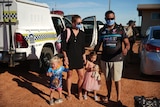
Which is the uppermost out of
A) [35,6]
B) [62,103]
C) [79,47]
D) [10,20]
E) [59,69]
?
[35,6]

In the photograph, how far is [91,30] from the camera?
36.4ft

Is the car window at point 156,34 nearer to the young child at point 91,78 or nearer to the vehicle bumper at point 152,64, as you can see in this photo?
the vehicle bumper at point 152,64

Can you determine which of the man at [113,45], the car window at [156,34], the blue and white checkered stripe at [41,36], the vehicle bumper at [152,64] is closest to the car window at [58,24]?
the blue and white checkered stripe at [41,36]

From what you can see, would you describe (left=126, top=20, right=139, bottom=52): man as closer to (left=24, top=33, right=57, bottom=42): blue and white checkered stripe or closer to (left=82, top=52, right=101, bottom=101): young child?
(left=24, top=33, right=57, bottom=42): blue and white checkered stripe

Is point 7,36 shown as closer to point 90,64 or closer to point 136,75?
point 90,64

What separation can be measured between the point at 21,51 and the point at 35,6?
5.60 ft

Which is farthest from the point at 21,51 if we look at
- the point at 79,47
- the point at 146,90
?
the point at 146,90

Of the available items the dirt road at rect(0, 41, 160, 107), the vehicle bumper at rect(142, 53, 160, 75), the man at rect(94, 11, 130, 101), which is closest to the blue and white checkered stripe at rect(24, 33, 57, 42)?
the dirt road at rect(0, 41, 160, 107)

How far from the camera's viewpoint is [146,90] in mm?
5816

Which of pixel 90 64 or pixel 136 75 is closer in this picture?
pixel 90 64

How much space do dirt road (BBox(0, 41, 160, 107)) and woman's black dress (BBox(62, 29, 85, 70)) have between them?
32.5 inches

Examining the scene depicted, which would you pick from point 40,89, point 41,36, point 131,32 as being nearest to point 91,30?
point 131,32

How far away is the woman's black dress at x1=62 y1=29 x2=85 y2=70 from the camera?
4762 millimetres

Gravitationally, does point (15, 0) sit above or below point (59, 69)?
above
